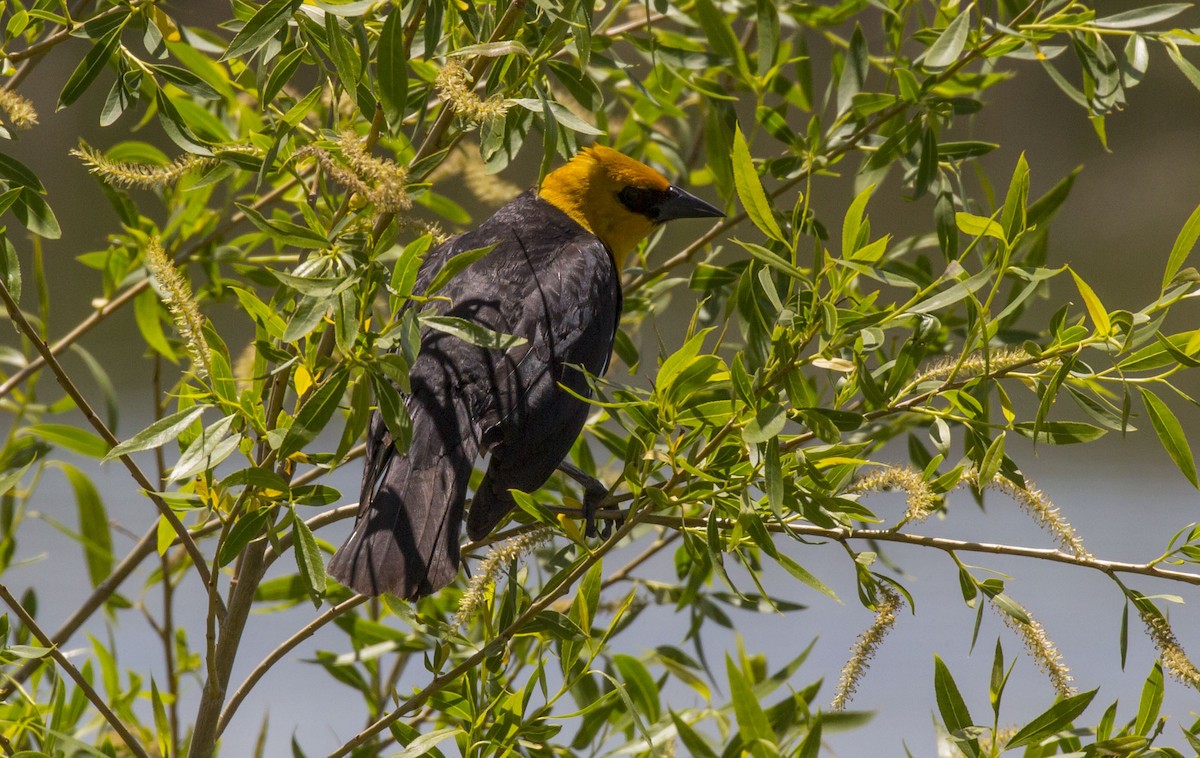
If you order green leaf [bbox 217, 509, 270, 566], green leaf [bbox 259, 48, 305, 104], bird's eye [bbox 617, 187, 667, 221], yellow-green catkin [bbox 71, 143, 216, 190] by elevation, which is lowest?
green leaf [bbox 217, 509, 270, 566]

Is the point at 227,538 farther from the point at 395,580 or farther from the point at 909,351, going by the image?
the point at 909,351

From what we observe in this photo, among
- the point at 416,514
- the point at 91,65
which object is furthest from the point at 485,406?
the point at 91,65

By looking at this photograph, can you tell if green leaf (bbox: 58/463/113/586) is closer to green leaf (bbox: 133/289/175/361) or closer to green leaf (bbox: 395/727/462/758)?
green leaf (bbox: 133/289/175/361)

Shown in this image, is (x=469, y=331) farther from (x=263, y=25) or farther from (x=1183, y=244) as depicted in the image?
(x=1183, y=244)

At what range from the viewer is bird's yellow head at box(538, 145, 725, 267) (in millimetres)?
2338

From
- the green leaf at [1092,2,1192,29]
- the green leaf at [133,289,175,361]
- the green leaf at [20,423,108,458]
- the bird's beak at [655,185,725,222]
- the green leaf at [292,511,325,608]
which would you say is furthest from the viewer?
the bird's beak at [655,185,725,222]

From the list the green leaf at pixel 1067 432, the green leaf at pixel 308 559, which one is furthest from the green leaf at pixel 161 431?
the green leaf at pixel 1067 432

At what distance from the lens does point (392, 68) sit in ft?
3.59

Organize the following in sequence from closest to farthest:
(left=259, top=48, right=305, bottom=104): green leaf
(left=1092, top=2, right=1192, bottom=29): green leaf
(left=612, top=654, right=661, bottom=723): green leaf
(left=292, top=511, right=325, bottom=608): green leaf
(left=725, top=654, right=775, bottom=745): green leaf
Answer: (left=725, top=654, right=775, bottom=745): green leaf
(left=292, top=511, right=325, bottom=608): green leaf
(left=259, top=48, right=305, bottom=104): green leaf
(left=1092, top=2, right=1192, bottom=29): green leaf
(left=612, top=654, right=661, bottom=723): green leaf

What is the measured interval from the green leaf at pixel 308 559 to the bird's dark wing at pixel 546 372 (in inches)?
16.6

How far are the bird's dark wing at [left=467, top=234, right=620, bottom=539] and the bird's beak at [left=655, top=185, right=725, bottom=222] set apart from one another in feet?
1.32

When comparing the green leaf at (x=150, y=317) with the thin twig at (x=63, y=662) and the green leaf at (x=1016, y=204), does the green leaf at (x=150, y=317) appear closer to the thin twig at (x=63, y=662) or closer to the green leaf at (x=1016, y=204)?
the thin twig at (x=63, y=662)

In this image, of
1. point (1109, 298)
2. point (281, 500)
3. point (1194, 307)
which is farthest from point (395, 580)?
point (1194, 307)

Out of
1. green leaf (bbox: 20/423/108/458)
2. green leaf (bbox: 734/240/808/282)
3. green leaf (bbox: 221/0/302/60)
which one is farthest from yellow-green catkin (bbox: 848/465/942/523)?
green leaf (bbox: 20/423/108/458)
